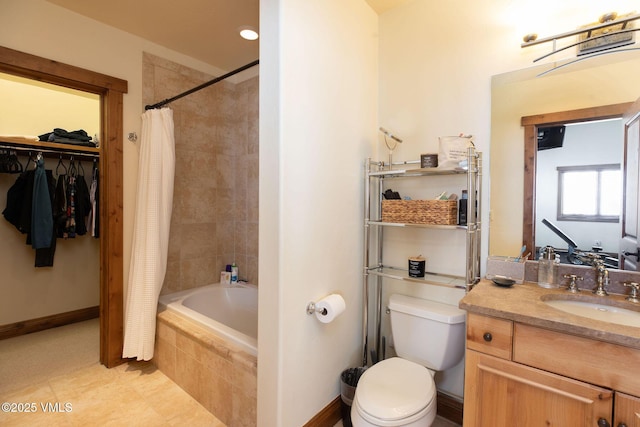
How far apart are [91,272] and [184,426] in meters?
2.40

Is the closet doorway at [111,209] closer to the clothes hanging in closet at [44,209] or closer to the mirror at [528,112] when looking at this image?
the clothes hanging in closet at [44,209]

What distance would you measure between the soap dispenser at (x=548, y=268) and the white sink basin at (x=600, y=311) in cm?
13

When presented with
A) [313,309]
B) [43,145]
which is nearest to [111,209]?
[43,145]

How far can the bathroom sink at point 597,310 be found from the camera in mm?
1138

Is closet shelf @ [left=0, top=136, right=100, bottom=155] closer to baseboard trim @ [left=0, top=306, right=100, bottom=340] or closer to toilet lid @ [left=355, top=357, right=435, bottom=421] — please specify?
baseboard trim @ [left=0, top=306, right=100, bottom=340]

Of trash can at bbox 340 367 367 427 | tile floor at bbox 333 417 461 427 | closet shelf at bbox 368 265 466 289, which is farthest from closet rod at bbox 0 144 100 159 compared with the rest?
tile floor at bbox 333 417 461 427

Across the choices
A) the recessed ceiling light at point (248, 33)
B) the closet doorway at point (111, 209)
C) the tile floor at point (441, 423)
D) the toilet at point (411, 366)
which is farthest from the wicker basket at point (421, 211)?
the closet doorway at point (111, 209)

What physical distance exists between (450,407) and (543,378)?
883mm

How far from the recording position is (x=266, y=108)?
1393 millimetres

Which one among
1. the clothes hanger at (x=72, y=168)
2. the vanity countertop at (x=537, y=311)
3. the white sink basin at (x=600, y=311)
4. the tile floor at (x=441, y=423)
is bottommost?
the tile floor at (x=441, y=423)

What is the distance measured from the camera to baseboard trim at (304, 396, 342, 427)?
1573 mm

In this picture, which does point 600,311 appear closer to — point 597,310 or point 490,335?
point 597,310

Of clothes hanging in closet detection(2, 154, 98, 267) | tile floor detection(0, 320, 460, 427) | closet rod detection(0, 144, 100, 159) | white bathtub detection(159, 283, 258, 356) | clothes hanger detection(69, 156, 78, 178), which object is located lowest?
tile floor detection(0, 320, 460, 427)

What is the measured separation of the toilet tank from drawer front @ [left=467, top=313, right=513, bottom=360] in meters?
0.35
